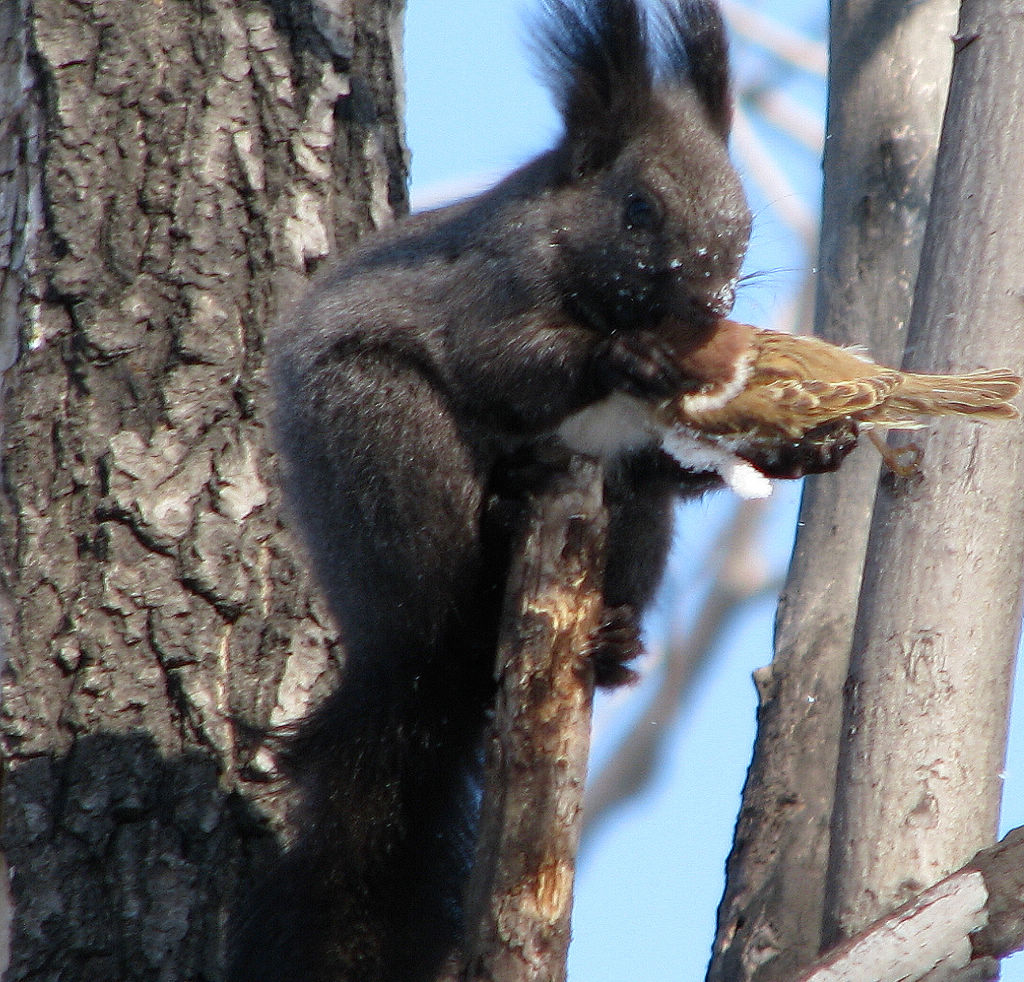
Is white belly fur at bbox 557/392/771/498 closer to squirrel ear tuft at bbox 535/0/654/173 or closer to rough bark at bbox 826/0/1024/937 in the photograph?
rough bark at bbox 826/0/1024/937

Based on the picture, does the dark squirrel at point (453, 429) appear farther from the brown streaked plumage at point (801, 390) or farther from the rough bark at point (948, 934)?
the rough bark at point (948, 934)

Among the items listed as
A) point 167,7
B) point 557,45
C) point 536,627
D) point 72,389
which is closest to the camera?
point 536,627

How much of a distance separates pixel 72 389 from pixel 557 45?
47.2 inches

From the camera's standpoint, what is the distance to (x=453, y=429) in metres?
2.39

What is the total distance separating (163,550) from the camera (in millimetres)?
2688

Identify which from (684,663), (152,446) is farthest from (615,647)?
(684,663)

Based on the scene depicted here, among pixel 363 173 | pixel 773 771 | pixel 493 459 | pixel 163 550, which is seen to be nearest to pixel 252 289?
pixel 363 173

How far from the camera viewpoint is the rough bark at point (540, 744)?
199cm

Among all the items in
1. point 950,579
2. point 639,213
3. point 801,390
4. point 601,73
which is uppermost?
point 601,73

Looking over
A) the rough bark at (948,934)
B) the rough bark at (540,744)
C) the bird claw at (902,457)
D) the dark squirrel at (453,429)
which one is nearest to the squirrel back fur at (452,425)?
the dark squirrel at (453,429)

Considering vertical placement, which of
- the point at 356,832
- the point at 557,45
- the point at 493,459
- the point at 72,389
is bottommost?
the point at 356,832

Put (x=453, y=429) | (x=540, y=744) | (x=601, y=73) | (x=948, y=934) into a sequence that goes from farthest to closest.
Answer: (x=601, y=73)
(x=453, y=429)
(x=540, y=744)
(x=948, y=934)

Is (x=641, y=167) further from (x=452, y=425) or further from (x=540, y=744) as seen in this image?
(x=540, y=744)

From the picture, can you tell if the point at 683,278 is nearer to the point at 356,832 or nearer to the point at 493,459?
the point at 493,459
